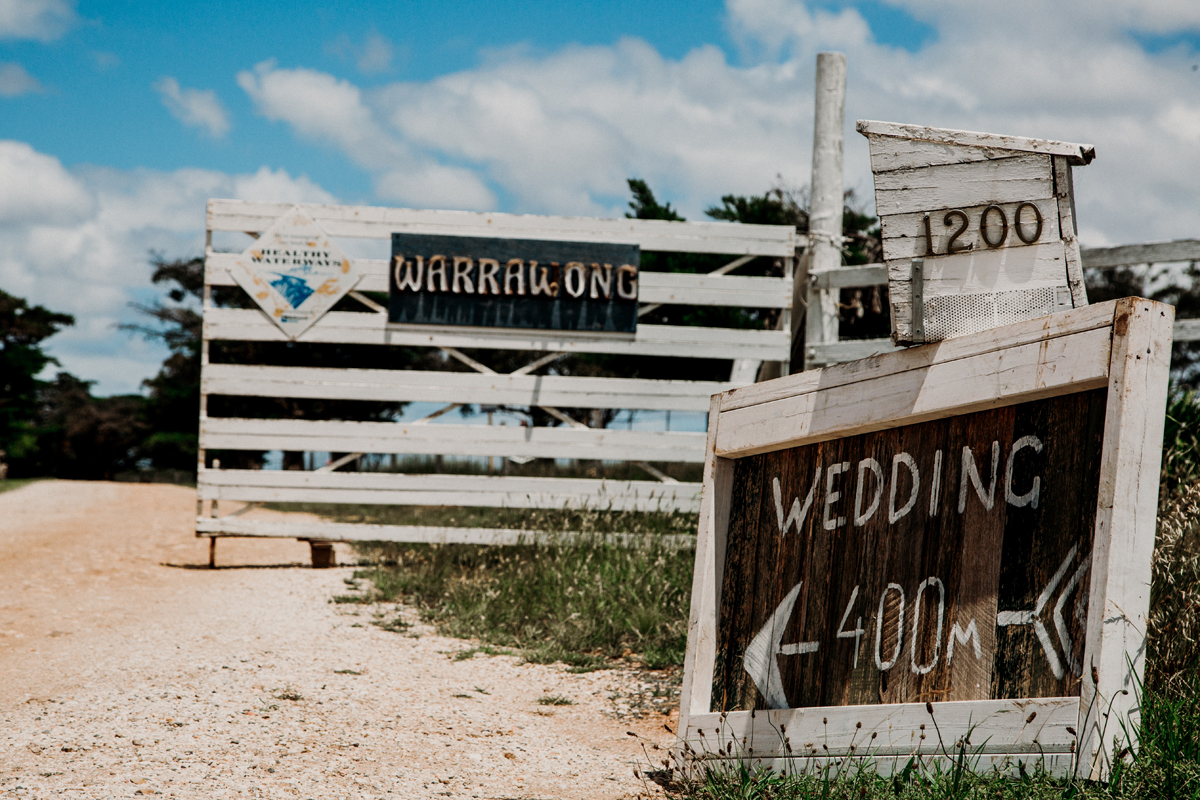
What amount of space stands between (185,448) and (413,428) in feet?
→ 59.8

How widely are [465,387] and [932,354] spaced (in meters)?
5.38

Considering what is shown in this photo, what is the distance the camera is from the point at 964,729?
2590 mm

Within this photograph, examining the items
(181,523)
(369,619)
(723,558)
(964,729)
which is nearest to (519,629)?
(369,619)

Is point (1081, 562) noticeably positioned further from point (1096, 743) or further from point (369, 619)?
point (369, 619)

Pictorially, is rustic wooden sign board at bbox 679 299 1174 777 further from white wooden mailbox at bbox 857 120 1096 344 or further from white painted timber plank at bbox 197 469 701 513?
white painted timber plank at bbox 197 469 701 513

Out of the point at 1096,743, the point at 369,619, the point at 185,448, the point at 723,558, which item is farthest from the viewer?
the point at 185,448

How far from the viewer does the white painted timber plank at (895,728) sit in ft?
7.99

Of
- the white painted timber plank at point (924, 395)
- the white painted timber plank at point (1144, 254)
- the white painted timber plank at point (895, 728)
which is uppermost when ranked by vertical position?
the white painted timber plank at point (1144, 254)

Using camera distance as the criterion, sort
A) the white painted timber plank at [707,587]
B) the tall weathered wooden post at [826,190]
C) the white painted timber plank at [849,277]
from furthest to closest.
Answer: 1. the tall weathered wooden post at [826,190]
2. the white painted timber plank at [849,277]
3. the white painted timber plank at [707,587]

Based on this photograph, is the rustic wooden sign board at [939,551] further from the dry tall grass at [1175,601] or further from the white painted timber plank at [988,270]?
the dry tall grass at [1175,601]

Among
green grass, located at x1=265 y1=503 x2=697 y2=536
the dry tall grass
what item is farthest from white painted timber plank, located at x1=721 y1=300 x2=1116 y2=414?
green grass, located at x1=265 y1=503 x2=697 y2=536

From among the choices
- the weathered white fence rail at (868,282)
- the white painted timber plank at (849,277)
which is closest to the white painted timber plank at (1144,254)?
the weathered white fence rail at (868,282)

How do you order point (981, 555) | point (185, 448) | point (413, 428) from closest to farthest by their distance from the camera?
point (981, 555)
point (413, 428)
point (185, 448)

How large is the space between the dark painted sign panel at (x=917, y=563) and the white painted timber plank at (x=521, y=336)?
4439mm
